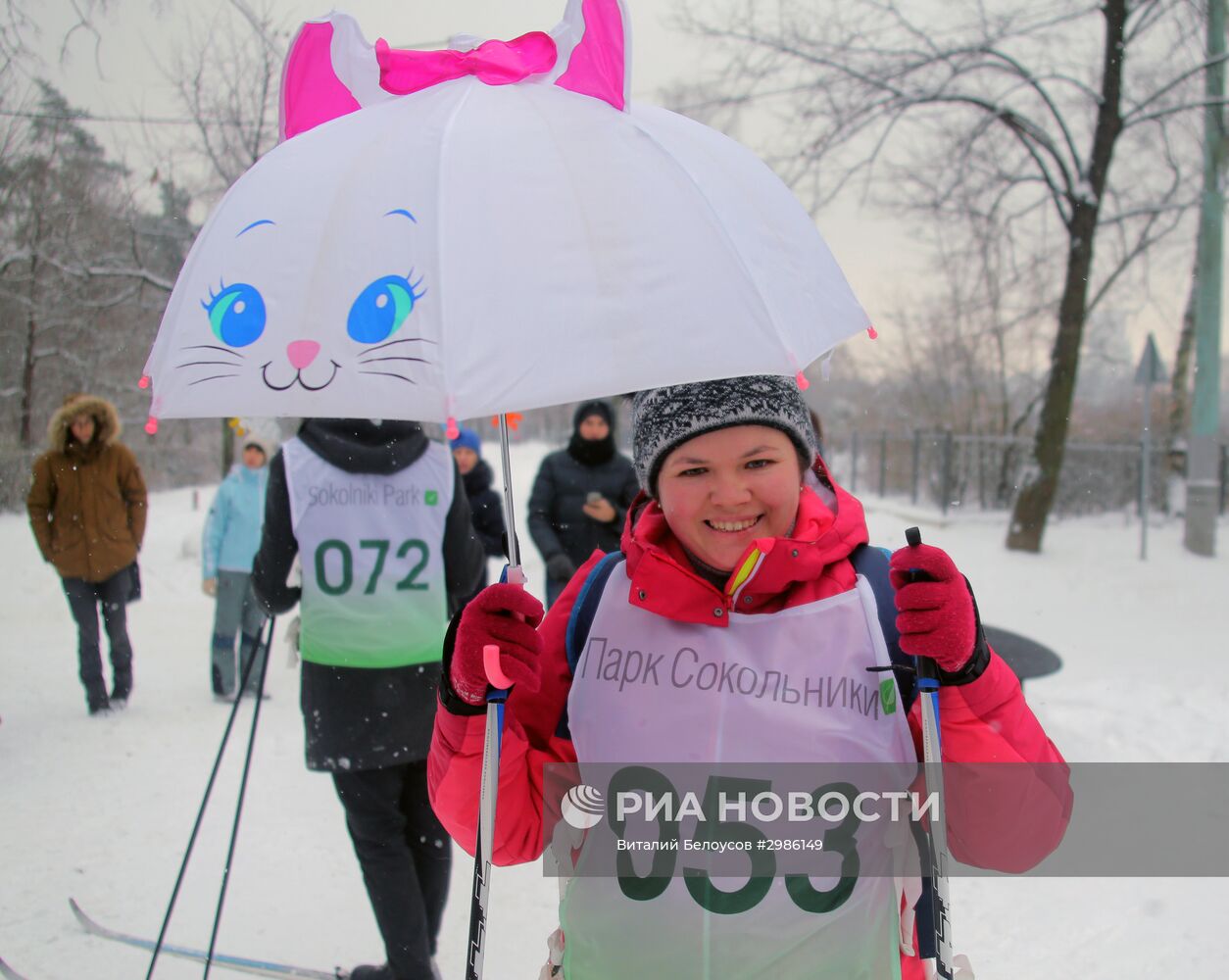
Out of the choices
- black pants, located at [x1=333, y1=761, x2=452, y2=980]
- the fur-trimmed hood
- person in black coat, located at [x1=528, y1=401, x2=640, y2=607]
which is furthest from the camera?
person in black coat, located at [x1=528, y1=401, x2=640, y2=607]

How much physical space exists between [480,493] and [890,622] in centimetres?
441

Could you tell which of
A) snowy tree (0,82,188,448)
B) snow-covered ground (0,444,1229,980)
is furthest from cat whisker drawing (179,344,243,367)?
snow-covered ground (0,444,1229,980)

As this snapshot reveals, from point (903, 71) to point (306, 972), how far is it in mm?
10125

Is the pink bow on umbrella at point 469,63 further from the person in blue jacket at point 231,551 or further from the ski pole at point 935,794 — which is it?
the person in blue jacket at point 231,551

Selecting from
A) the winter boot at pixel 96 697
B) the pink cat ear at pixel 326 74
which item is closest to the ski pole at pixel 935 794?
the pink cat ear at pixel 326 74

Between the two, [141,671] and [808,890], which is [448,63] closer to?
[808,890]

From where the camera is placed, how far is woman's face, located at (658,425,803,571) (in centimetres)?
153

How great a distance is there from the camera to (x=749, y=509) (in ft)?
5.05

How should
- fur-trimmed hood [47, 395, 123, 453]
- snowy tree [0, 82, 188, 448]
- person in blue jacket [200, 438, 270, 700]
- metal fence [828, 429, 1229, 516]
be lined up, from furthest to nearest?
metal fence [828, 429, 1229, 516] < person in blue jacket [200, 438, 270, 700] < fur-trimmed hood [47, 395, 123, 453] < snowy tree [0, 82, 188, 448]

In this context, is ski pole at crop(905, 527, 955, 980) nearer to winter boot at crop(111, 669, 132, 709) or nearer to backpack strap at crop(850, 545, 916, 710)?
backpack strap at crop(850, 545, 916, 710)

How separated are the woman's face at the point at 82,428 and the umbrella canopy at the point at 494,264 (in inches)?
151

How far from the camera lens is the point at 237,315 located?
142 cm

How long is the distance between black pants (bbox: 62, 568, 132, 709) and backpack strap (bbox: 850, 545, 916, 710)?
16.3ft

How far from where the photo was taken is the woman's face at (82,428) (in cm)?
479
